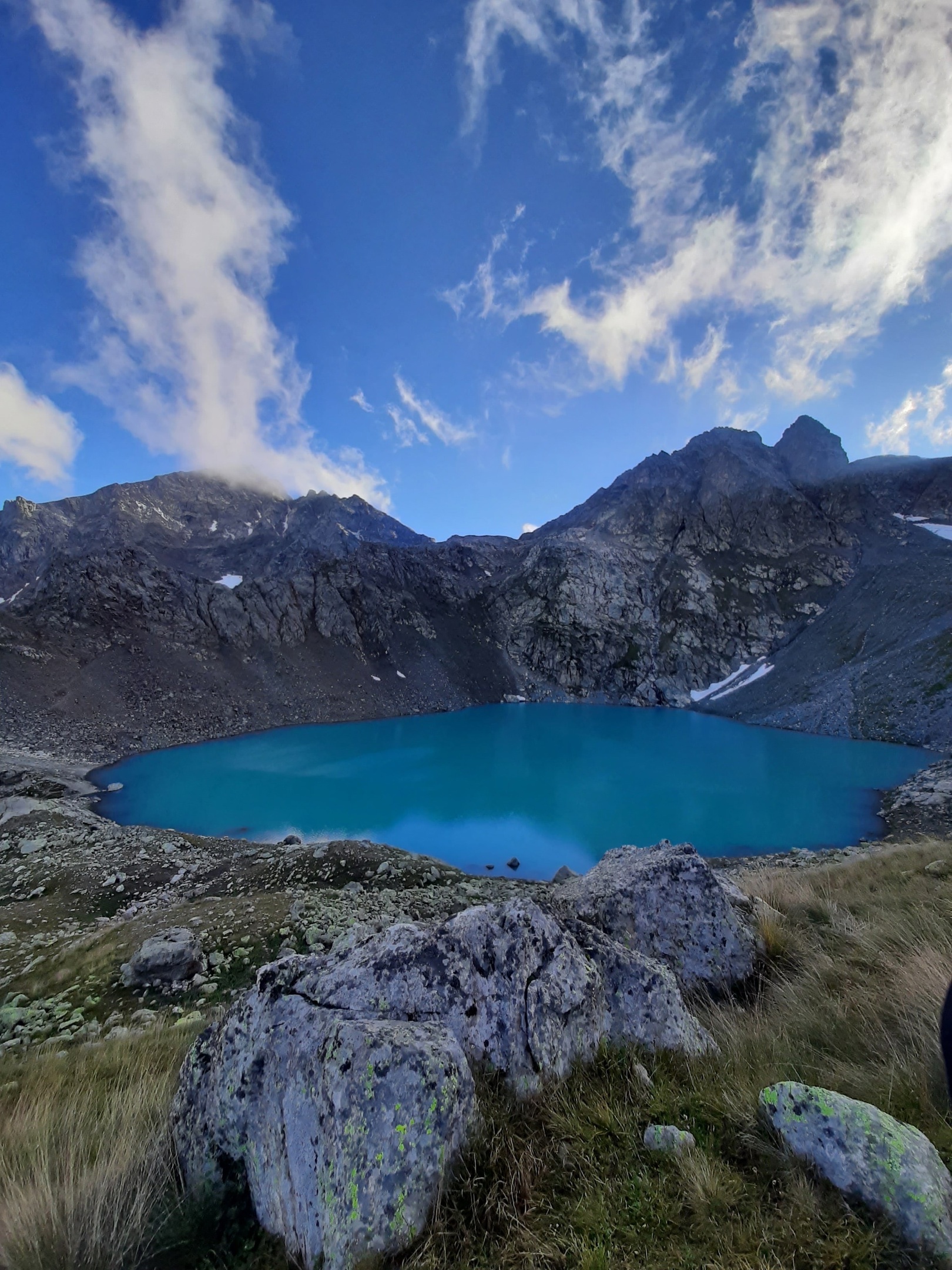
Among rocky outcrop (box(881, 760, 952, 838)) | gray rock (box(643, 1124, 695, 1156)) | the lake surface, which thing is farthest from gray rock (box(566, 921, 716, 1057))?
rocky outcrop (box(881, 760, 952, 838))

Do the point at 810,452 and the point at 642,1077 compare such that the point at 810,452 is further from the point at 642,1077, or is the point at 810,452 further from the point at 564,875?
the point at 642,1077

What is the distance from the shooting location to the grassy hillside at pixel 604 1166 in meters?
2.06

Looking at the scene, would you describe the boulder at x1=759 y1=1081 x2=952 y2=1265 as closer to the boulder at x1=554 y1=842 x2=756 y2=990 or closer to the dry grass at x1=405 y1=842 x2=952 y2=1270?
the dry grass at x1=405 y1=842 x2=952 y2=1270

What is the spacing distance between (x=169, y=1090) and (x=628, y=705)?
240 feet

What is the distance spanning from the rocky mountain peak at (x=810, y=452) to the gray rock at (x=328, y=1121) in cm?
11885

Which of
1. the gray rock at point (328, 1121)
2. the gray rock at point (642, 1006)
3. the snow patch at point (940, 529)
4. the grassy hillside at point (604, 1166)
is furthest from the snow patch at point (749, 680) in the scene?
the gray rock at point (328, 1121)

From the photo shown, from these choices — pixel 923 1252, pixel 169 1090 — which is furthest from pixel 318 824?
pixel 923 1252

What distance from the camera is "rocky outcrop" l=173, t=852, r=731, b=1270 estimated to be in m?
2.45

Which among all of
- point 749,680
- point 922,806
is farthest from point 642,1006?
point 749,680

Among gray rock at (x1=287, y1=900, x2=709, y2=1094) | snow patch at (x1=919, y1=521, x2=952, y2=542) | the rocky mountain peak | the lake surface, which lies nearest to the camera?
gray rock at (x1=287, y1=900, x2=709, y2=1094)

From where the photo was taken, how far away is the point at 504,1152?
2609 millimetres

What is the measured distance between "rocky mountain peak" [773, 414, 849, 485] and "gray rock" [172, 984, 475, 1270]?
119 meters

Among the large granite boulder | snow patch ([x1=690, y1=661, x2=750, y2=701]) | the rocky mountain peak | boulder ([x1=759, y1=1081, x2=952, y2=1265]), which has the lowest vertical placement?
snow patch ([x1=690, y1=661, x2=750, y2=701])

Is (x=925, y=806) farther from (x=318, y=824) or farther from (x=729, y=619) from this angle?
(x=729, y=619)
